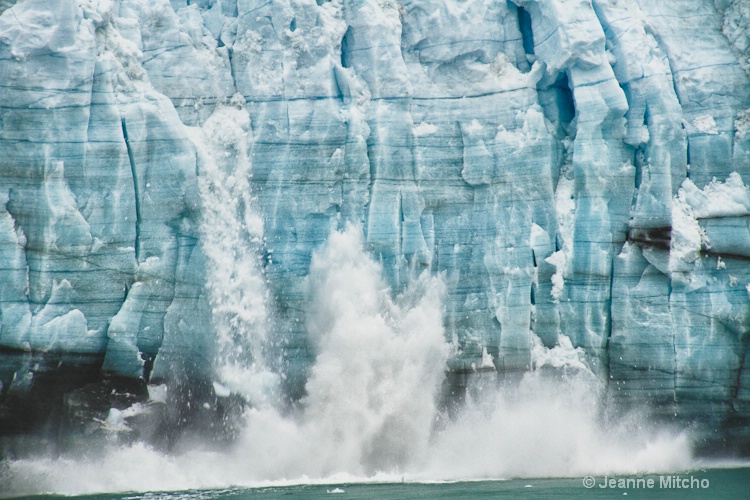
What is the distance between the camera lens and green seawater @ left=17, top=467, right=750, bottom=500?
8867 millimetres

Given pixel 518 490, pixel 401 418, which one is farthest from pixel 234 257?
pixel 518 490

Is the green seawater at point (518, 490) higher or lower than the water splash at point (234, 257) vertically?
lower

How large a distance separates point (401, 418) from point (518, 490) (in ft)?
6.35

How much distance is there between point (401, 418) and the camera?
10539 mm

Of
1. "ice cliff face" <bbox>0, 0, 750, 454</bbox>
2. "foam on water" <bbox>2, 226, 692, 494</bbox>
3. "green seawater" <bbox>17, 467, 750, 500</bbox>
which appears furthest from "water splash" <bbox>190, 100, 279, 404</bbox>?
"green seawater" <bbox>17, 467, 750, 500</bbox>

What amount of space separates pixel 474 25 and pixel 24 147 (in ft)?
20.3

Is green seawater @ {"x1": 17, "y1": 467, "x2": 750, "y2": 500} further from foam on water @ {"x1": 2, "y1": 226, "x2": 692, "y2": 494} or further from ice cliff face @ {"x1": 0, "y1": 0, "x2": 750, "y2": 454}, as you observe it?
ice cliff face @ {"x1": 0, "y1": 0, "x2": 750, "y2": 454}

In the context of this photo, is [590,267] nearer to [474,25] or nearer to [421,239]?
[421,239]

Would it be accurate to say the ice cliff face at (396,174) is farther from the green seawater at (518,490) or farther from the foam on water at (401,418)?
the green seawater at (518,490)

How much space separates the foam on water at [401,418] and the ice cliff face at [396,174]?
0.27m

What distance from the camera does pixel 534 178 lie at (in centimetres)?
1117

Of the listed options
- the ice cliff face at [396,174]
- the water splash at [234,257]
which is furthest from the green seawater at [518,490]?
the water splash at [234,257]

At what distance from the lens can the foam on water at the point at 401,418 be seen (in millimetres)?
10195

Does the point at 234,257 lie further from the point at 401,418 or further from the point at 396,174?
the point at 401,418
